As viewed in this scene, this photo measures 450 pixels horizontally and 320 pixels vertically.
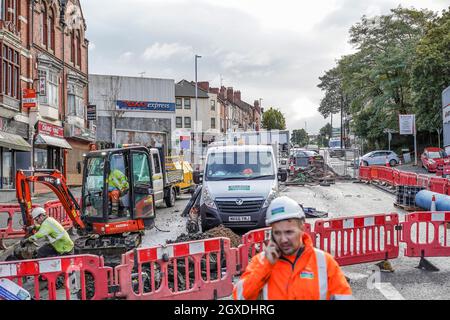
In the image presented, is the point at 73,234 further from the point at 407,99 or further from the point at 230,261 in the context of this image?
the point at 407,99

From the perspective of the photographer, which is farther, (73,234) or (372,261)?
(73,234)

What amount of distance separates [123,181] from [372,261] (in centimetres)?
556

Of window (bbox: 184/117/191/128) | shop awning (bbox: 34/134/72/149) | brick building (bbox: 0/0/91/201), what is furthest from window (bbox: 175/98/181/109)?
shop awning (bbox: 34/134/72/149)

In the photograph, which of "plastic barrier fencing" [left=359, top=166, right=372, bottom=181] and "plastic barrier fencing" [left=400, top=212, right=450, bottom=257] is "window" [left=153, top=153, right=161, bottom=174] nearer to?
"plastic barrier fencing" [left=400, top=212, right=450, bottom=257]

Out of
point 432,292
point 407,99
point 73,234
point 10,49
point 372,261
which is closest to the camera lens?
point 432,292

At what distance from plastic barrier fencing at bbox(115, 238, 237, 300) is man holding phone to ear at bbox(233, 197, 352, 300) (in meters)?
3.32

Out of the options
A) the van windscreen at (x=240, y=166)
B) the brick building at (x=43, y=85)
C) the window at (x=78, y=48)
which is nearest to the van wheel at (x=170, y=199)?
the van windscreen at (x=240, y=166)

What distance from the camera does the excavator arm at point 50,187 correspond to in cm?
1019

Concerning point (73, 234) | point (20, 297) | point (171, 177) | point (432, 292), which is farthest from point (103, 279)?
point (171, 177)

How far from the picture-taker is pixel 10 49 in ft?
82.8

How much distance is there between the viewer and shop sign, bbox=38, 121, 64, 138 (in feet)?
91.2

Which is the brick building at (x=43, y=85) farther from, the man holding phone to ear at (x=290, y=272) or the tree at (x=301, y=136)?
the tree at (x=301, y=136)

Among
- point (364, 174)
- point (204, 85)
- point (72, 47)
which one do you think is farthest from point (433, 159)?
point (204, 85)

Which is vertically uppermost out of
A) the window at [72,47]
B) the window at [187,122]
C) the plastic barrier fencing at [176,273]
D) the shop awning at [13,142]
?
the window at [72,47]
